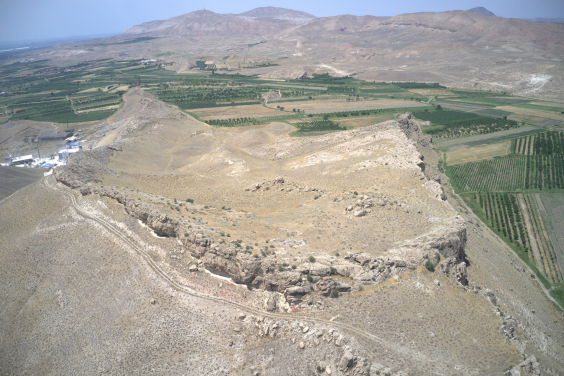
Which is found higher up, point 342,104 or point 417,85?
point 417,85

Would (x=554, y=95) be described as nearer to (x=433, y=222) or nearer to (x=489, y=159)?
(x=489, y=159)

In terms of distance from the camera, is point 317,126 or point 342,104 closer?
point 317,126

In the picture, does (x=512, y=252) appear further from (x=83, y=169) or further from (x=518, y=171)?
(x=83, y=169)

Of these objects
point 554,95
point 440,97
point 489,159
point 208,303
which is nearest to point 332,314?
point 208,303

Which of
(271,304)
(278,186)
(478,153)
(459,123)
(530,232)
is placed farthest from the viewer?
(459,123)

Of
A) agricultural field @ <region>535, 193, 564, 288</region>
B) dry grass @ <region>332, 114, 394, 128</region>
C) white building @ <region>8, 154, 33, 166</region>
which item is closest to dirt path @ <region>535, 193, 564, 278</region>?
agricultural field @ <region>535, 193, 564, 288</region>

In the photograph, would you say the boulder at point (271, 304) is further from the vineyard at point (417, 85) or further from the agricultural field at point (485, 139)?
the vineyard at point (417, 85)

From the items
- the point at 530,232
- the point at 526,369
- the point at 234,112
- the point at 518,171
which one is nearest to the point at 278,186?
the point at 526,369
